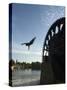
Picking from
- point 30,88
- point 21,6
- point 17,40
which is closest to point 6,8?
point 21,6

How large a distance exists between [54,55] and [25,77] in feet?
0.94

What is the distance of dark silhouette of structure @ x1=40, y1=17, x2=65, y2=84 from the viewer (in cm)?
206

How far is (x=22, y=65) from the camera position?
6.57 ft

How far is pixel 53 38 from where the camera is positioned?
2084mm

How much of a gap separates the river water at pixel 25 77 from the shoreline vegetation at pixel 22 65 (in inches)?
0.9

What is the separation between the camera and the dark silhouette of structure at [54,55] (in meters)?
2.06

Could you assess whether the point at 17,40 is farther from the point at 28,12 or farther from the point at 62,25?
the point at 62,25

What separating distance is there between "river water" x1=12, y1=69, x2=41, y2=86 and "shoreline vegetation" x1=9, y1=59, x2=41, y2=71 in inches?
0.9

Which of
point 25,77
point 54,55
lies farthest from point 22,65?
point 54,55

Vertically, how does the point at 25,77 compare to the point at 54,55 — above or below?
below

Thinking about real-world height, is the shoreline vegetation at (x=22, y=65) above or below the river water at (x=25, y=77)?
above

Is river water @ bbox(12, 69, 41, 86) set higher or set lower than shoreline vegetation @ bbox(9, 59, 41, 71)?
lower

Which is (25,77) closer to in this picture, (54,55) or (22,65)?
(22,65)

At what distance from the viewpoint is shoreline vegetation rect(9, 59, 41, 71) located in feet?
6.53
